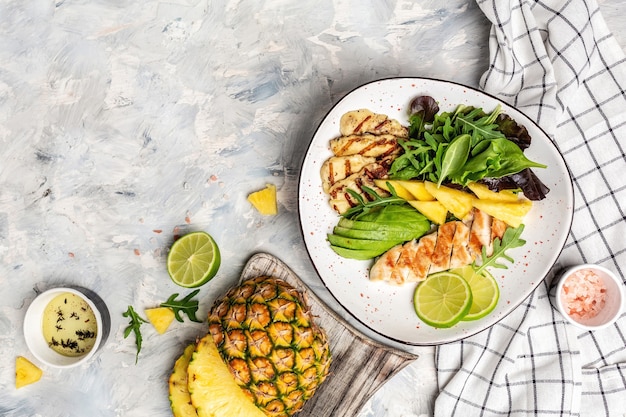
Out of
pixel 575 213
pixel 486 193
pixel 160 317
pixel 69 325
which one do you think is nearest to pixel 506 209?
pixel 486 193

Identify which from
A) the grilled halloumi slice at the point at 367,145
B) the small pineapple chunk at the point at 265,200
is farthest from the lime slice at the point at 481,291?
the small pineapple chunk at the point at 265,200

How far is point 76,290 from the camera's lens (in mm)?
2391

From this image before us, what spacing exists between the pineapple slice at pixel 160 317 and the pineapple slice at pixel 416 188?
122cm

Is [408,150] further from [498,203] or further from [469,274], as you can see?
[469,274]

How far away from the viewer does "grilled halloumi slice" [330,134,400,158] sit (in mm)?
2305

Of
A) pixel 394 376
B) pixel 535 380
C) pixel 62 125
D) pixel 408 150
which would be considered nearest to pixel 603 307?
pixel 535 380

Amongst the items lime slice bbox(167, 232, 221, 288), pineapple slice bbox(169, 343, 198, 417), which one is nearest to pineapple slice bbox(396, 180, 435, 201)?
lime slice bbox(167, 232, 221, 288)

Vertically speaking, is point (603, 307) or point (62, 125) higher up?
point (62, 125)

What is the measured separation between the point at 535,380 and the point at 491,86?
1388mm

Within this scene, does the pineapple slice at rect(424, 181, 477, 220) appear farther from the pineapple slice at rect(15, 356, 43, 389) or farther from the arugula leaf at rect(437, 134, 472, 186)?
the pineapple slice at rect(15, 356, 43, 389)

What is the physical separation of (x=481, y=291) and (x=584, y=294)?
0.51 metres

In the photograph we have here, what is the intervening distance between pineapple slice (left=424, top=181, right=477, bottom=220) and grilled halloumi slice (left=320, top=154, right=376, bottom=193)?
283 millimetres

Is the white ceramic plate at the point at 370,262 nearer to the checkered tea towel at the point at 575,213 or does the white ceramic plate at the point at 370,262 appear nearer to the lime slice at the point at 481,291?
the lime slice at the point at 481,291

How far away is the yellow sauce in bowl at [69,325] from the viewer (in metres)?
2.45
